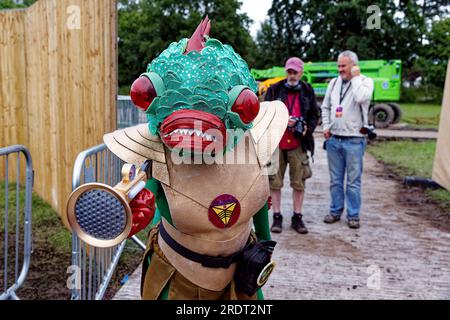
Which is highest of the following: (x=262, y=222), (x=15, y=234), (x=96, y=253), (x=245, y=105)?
(x=245, y=105)

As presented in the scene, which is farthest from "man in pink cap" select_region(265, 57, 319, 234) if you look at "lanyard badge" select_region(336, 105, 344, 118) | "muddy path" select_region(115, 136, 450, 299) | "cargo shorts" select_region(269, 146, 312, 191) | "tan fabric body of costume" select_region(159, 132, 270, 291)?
"tan fabric body of costume" select_region(159, 132, 270, 291)

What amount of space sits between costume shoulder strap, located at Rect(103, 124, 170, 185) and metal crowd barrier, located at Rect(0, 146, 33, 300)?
3.42 ft

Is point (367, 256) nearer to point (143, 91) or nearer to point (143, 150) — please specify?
point (143, 150)

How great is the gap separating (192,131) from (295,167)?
8.77ft

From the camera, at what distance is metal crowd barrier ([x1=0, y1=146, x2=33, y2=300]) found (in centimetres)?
249

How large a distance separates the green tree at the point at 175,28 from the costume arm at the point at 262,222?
29.4 meters

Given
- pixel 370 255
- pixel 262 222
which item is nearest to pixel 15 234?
pixel 262 222

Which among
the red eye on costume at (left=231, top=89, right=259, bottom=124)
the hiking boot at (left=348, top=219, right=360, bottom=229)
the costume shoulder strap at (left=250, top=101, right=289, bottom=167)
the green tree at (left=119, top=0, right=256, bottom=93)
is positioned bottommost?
the hiking boot at (left=348, top=219, right=360, bottom=229)

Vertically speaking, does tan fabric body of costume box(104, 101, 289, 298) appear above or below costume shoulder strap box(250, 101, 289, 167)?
below

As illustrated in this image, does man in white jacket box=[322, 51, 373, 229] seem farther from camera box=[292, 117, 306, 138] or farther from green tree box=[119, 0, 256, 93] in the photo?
green tree box=[119, 0, 256, 93]

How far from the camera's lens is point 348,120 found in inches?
159

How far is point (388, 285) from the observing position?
3.13 metres
